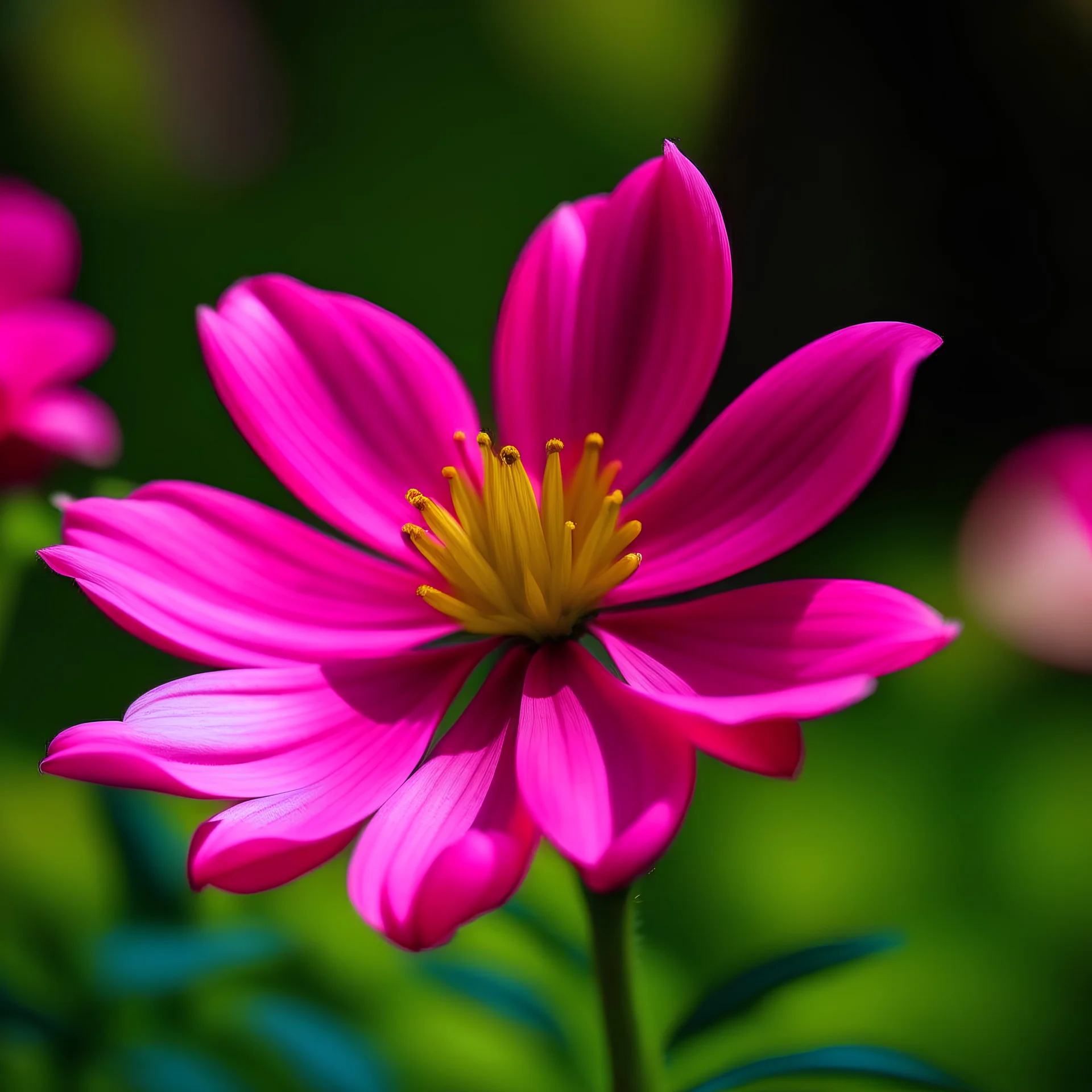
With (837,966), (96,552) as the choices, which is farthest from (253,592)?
(837,966)

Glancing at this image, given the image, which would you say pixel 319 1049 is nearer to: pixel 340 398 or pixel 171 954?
pixel 171 954

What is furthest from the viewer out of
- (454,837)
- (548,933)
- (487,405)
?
(487,405)

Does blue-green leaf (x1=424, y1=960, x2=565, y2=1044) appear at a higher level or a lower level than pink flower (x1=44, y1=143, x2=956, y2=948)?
lower

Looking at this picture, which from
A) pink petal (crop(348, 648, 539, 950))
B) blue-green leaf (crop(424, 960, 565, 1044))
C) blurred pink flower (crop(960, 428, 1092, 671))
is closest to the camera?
pink petal (crop(348, 648, 539, 950))

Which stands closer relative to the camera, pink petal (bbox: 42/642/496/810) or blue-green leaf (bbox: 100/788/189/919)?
pink petal (bbox: 42/642/496/810)

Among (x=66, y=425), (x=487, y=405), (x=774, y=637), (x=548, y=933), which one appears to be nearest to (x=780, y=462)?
(x=774, y=637)

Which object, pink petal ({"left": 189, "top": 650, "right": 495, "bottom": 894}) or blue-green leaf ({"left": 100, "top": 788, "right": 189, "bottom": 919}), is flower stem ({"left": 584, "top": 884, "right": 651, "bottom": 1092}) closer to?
pink petal ({"left": 189, "top": 650, "right": 495, "bottom": 894})

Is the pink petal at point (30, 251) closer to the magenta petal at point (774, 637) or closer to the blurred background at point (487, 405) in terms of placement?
the blurred background at point (487, 405)

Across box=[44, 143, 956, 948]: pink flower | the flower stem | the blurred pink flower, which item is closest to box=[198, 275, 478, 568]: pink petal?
box=[44, 143, 956, 948]: pink flower
